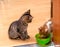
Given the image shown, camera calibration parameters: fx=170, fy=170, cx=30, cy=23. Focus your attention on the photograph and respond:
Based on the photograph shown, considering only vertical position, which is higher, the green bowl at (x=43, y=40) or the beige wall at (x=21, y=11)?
the beige wall at (x=21, y=11)

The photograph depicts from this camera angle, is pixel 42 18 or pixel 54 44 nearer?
pixel 54 44

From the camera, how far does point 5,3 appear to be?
1.48 meters

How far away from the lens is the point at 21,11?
1.49 m

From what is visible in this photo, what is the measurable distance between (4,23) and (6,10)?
116mm

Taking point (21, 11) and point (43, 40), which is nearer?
point (43, 40)

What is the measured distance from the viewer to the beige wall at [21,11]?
148 cm

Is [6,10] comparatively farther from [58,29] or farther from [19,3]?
[58,29]

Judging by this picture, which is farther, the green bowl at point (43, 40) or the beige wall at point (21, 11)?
the beige wall at point (21, 11)

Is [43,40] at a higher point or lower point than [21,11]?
lower

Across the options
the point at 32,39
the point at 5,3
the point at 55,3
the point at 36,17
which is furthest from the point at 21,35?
the point at 55,3

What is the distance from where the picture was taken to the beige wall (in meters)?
1.48

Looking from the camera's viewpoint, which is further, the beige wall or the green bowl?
the beige wall

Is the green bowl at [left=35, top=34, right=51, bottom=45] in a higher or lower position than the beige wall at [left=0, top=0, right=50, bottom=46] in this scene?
lower

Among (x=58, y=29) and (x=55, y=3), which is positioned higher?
(x=55, y=3)
